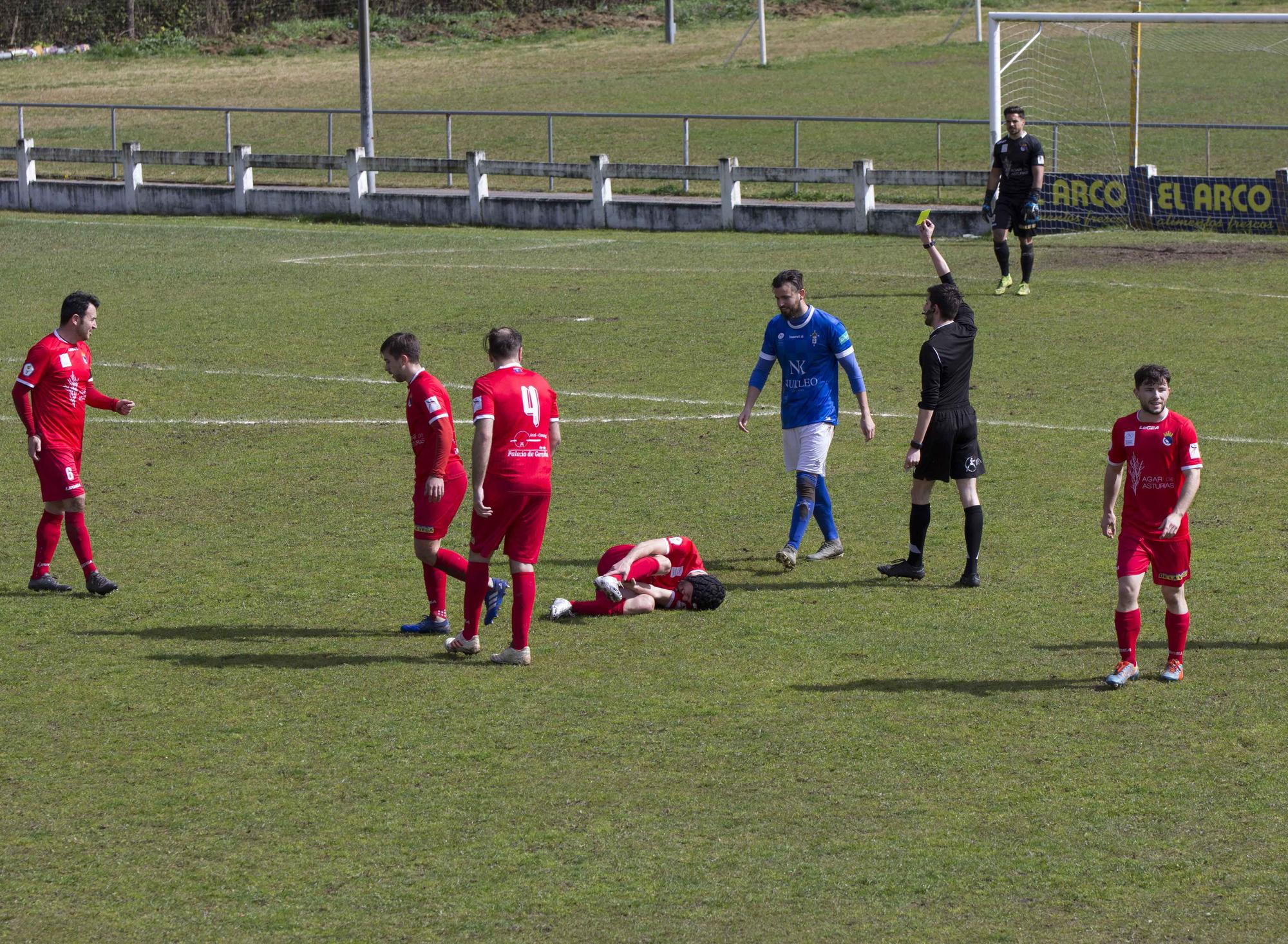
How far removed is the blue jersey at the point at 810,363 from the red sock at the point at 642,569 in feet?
5.47

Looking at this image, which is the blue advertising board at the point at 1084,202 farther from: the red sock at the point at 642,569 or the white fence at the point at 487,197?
the red sock at the point at 642,569

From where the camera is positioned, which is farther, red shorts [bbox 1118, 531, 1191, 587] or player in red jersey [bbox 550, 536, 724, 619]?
player in red jersey [bbox 550, 536, 724, 619]

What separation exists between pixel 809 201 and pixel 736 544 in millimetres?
23918

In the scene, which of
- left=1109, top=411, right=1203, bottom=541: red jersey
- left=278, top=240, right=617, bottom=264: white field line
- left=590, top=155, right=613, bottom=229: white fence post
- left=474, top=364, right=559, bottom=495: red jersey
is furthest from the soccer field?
left=590, top=155, right=613, bottom=229: white fence post

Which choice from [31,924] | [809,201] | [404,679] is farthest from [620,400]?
[809,201]

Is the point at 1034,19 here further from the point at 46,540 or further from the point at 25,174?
the point at 25,174

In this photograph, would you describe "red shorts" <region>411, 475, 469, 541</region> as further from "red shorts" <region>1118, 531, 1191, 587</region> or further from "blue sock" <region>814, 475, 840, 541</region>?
"red shorts" <region>1118, 531, 1191, 587</region>

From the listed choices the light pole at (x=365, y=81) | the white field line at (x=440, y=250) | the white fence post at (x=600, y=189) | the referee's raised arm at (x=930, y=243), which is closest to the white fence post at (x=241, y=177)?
the light pole at (x=365, y=81)

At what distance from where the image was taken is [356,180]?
3497 cm

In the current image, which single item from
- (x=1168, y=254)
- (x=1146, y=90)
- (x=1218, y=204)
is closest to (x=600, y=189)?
(x=1218, y=204)

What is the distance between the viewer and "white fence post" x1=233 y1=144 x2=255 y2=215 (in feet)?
118

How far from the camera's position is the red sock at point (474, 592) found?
922cm

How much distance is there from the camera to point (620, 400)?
54.9 ft

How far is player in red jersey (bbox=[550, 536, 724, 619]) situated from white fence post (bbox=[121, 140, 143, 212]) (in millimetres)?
29625
